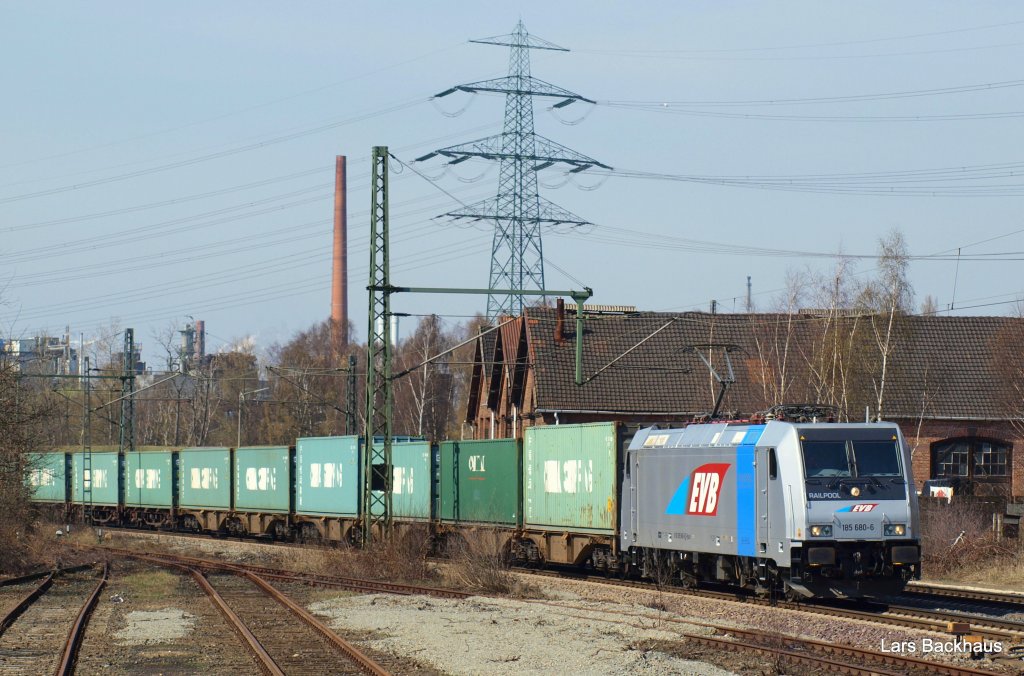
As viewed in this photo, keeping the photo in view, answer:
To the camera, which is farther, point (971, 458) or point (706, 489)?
point (971, 458)

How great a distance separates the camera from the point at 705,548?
2048cm

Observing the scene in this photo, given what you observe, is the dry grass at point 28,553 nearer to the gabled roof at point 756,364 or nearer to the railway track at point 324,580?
A: the railway track at point 324,580

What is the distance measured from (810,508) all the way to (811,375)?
2674 centimetres

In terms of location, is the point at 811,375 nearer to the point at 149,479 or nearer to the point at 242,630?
the point at 149,479

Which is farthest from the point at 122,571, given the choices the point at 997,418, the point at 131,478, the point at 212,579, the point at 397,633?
the point at 997,418

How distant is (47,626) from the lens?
18.9 m

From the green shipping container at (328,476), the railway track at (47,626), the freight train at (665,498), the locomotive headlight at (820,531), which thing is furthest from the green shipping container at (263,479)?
the locomotive headlight at (820,531)

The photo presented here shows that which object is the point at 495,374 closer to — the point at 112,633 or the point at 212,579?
the point at 212,579

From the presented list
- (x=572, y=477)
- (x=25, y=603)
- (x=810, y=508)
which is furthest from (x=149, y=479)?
(x=810, y=508)

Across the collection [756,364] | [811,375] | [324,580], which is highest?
[756,364]

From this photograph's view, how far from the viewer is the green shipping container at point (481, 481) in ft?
93.1

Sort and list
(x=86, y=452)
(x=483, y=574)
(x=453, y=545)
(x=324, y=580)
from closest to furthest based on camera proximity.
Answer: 1. (x=483, y=574)
2. (x=324, y=580)
3. (x=453, y=545)
4. (x=86, y=452)

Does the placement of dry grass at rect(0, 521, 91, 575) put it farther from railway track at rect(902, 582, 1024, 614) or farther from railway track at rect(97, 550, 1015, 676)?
railway track at rect(902, 582, 1024, 614)

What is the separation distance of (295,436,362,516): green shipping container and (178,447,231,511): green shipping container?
5720 millimetres
